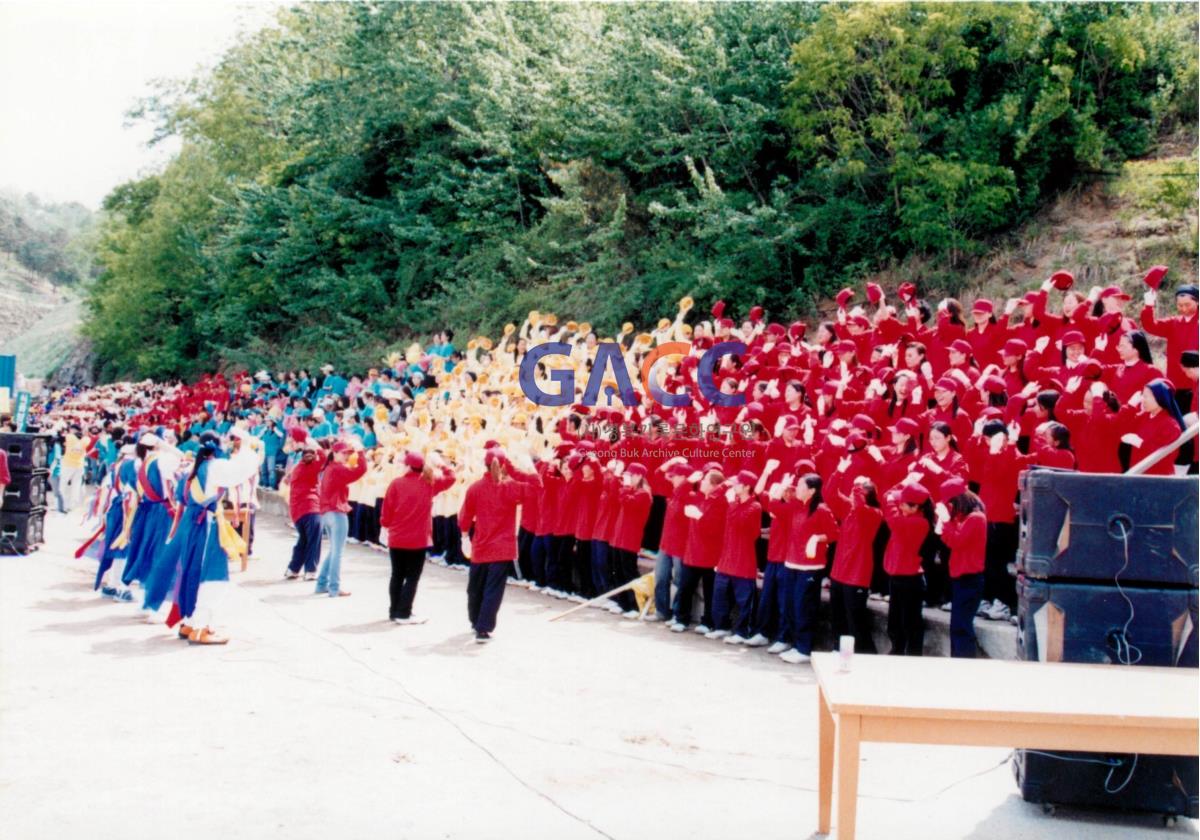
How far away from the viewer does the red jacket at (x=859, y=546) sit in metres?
9.13

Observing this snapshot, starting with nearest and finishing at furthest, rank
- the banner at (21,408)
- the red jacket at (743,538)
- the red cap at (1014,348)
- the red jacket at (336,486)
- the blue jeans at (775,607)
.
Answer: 1. the blue jeans at (775,607)
2. the red cap at (1014,348)
3. the red jacket at (743,538)
4. the red jacket at (336,486)
5. the banner at (21,408)

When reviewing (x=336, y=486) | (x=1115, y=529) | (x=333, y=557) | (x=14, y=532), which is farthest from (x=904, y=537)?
(x=14, y=532)

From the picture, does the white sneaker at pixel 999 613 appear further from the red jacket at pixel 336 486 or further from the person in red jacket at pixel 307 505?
the person in red jacket at pixel 307 505

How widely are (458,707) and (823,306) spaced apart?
1474cm

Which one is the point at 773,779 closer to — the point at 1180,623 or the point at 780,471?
the point at 1180,623

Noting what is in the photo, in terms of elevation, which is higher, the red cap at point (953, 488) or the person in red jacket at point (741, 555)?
the red cap at point (953, 488)

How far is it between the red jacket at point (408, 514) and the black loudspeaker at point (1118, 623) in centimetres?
656

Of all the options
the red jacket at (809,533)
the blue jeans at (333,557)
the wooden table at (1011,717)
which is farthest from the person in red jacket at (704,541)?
the wooden table at (1011,717)

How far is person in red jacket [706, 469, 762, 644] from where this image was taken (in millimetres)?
10219

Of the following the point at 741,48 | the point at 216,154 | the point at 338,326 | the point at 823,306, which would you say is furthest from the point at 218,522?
the point at 216,154

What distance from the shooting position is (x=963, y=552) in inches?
328

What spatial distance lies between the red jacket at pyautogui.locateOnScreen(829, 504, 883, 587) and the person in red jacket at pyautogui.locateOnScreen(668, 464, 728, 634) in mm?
1592

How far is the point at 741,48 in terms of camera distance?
21.5 meters

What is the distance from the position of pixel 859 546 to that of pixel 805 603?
753mm
